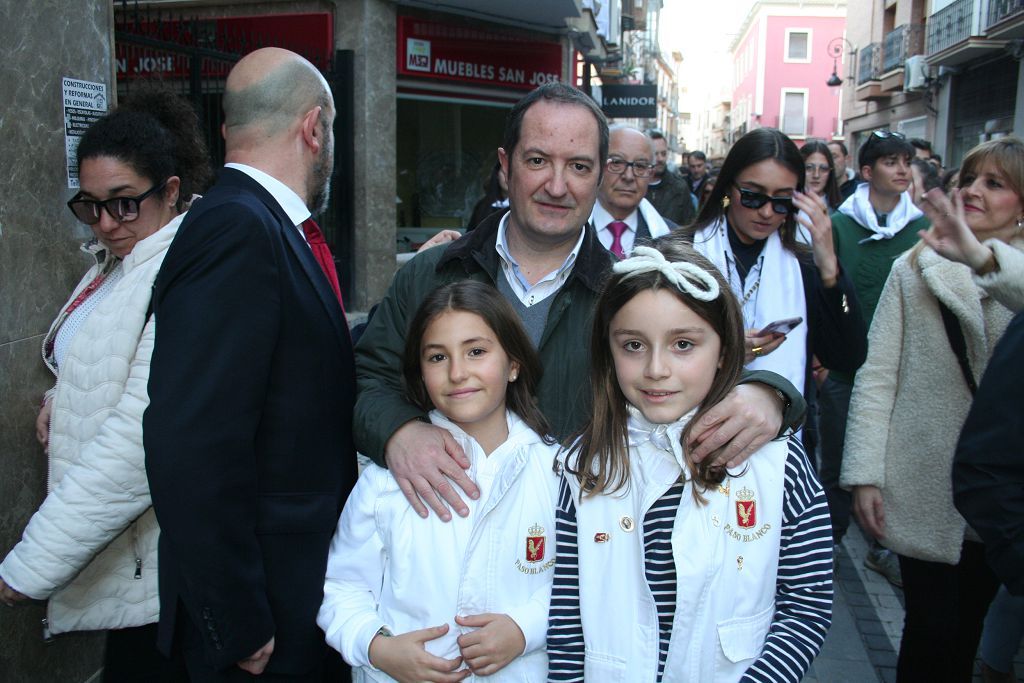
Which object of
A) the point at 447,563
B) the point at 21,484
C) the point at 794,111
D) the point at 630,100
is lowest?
the point at 21,484

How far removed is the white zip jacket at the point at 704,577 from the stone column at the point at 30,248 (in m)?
2.07

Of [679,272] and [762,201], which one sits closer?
[679,272]

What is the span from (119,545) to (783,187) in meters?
2.64

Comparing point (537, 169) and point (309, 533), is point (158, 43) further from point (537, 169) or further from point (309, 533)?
point (309, 533)

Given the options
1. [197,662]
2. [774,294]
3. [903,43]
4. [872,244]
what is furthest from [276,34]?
[903,43]

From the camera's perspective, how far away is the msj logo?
9.40 m

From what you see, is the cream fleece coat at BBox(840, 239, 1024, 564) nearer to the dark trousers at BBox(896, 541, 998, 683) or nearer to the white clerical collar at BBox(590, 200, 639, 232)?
the dark trousers at BBox(896, 541, 998, 683)

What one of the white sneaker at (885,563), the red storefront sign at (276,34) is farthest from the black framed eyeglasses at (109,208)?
the red storefront sign at (276,34)

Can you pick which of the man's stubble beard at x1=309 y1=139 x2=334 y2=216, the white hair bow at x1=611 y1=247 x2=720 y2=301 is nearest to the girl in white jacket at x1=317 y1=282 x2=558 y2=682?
the white hair bow at x1=611 y1=247 x2=720 y2=301

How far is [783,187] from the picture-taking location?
10.6 feet

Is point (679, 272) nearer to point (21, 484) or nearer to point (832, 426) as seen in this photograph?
point (21, 484)

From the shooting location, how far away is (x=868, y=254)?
16.4 ft

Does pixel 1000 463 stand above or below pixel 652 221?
below

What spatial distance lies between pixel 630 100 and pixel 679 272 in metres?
14.3
